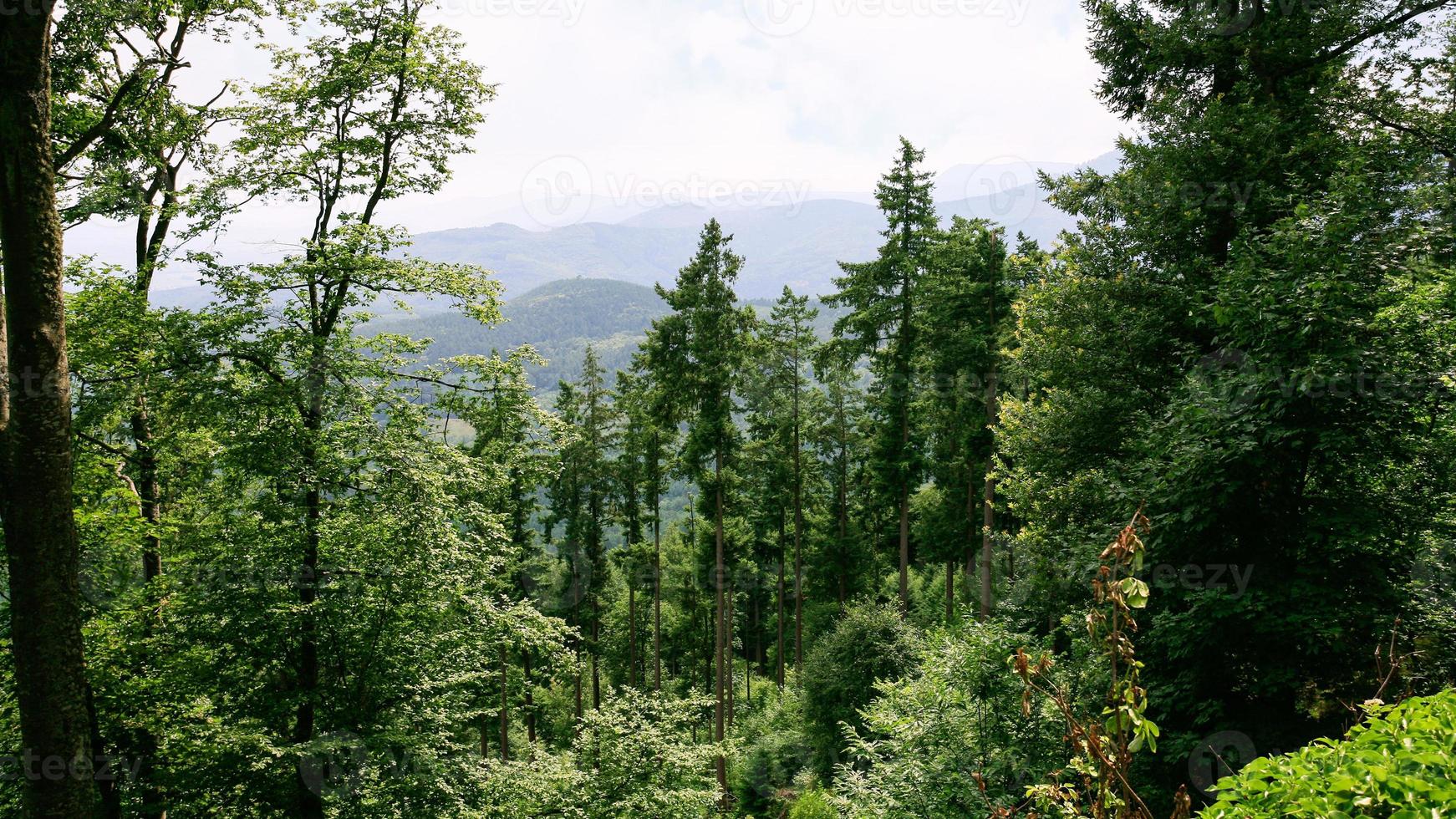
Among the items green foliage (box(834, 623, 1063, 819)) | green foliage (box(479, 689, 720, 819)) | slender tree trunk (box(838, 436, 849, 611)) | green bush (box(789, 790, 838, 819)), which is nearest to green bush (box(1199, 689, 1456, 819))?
green foliage (box(834, 623, 1063, 819))

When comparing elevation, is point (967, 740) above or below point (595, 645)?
above

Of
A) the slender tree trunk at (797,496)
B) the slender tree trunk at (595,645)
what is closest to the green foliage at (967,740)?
the slender tree trunk at (797,496)

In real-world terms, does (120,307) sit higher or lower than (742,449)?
higher

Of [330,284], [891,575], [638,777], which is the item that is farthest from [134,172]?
[891,575]

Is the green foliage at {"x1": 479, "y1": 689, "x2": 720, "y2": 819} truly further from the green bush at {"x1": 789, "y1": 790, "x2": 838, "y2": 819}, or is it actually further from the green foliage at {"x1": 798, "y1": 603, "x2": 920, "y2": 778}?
the green foliage at {"x1": 798, "y1": 603, "x2": 920, "y2": 778}

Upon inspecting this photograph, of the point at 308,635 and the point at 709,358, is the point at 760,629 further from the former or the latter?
the point at 308,635

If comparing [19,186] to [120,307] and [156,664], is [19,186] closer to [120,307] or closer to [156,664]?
[120,307]

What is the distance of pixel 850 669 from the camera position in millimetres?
18406

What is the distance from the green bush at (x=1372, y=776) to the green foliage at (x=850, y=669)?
1617 centimetres

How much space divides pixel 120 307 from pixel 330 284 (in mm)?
2389

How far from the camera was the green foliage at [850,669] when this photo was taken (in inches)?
709

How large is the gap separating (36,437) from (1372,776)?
633 centimetres

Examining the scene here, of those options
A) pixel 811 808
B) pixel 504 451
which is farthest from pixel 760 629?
pixel 504 451

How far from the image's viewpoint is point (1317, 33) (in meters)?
9.73
